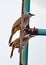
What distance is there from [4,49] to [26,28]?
269 mm

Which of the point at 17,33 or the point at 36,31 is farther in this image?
the point at 17,33

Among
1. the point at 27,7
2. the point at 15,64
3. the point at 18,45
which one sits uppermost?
the point at 27,7

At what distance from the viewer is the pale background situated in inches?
27.3

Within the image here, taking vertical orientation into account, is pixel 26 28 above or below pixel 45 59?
above

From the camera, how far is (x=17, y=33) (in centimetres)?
73

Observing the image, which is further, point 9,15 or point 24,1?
point 9,15

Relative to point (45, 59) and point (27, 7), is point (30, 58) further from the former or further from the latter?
point (27, 7)

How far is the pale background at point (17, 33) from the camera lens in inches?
27.3

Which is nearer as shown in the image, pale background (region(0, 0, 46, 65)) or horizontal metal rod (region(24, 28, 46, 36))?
horizontal metal rod (region(24, 28, 46, 36))

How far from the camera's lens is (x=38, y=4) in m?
0.69

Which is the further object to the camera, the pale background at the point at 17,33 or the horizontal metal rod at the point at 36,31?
the pale background at the point at 17,33

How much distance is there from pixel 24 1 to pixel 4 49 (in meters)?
0.31

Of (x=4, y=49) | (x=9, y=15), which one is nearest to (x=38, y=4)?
(x=9, y=15)

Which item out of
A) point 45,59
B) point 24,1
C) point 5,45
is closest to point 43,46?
point 45,59
